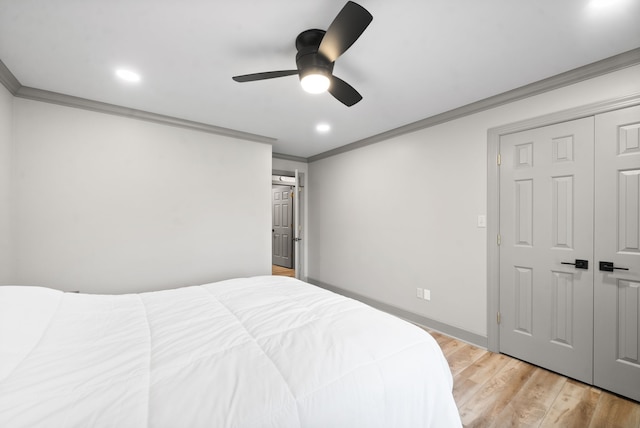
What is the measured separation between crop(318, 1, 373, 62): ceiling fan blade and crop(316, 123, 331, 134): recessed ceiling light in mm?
1761

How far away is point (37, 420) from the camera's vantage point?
0.75m

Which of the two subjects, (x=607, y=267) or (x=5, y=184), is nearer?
(x=607, y=267)

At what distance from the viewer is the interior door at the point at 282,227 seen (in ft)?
20.7

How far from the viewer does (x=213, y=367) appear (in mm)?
1034

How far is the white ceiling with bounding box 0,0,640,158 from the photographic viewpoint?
1506 millimetres

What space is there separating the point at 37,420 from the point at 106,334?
23.9 inches

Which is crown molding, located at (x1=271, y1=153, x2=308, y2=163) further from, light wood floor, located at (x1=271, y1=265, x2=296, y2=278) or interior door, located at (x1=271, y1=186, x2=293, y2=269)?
light wood floor, located at (x1=271, y1=265, x2=296, y2=278)

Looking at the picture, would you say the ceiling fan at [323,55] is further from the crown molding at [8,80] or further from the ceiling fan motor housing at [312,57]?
the crown molding at [8,80]

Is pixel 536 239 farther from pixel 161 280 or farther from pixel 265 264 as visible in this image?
pixel 161 280

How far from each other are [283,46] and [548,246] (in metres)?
2.70

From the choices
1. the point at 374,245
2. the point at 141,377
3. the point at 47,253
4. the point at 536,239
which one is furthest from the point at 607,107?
the point at 47,253

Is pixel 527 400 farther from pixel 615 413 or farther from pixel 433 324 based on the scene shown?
pixel 433 324

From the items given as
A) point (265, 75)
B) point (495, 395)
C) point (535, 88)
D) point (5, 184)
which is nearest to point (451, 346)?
point (495, 395)

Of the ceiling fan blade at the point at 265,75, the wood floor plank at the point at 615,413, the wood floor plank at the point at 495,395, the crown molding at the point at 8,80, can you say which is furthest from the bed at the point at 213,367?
the crown molding at the point at 8,80
